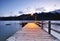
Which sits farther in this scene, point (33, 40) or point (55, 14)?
point (55, 14)

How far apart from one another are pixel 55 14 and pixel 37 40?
105 meters

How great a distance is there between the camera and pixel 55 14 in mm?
109500

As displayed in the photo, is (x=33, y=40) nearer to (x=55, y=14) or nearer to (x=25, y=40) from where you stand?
(x=25, y=40)

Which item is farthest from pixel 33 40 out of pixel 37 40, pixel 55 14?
pixel 55 14

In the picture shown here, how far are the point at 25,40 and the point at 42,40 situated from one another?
735 millimetres

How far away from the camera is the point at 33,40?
6449 mm

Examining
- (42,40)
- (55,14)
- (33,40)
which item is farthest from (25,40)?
(55,14)

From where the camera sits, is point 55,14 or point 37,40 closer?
point 37,40

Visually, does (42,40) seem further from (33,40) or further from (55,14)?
(55,14)

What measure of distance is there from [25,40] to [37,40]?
0.52 meters

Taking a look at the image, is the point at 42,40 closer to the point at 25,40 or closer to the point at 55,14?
the point at 25,40

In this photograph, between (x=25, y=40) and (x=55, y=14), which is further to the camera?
(x=55, y=14)

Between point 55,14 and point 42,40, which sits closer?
point 42,40

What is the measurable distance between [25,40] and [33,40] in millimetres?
346
